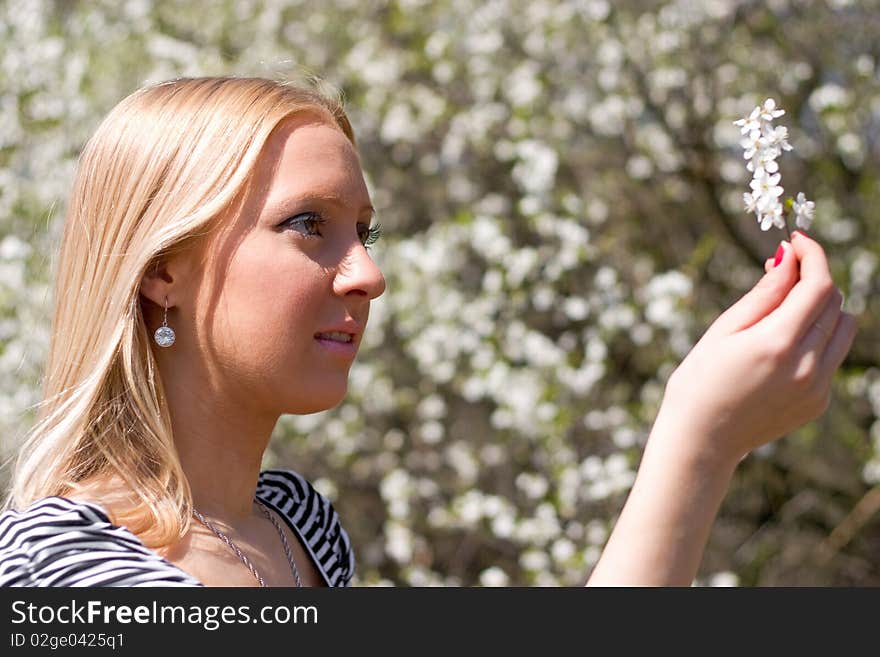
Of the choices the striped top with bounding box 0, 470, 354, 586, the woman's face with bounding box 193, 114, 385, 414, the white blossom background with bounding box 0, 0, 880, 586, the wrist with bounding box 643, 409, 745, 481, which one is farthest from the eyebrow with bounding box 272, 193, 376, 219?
the white blossom background with bounding box 0, 0, 880, 586

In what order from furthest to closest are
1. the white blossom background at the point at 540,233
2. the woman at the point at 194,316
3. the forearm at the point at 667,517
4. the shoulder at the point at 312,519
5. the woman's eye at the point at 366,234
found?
the white blossom background at the point at 540,233 → the shoulder at the point at 312,519 → the woman's eye at the point at 366,234 → the woman at the point at 194,316 → the forearm at the point at 667,517

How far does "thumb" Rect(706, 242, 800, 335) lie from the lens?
111 centimetres

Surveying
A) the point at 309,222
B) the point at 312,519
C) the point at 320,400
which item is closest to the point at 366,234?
the point at 309,222

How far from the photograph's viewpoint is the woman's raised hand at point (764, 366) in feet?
3.49

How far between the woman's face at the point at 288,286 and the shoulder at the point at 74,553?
25cm

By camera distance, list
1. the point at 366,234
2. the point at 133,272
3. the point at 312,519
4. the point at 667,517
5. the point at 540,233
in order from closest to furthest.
Answer: the point at 667,517 < the point at 133,272 < the point at 366,234 < the point at 312,519 < the point at 540,233

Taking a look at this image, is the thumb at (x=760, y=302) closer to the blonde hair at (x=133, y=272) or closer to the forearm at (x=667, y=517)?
the forearm at (x=667, y=517)

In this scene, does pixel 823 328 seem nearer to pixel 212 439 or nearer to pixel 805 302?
pixel 805 302

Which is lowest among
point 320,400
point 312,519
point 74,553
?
point 312,519

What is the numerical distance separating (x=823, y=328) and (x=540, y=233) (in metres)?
2.87

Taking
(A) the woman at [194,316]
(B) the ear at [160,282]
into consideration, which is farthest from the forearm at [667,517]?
(B) the ear at [160,282]

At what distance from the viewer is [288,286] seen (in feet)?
4.23

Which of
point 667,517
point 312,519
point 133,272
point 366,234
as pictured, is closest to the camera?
point 667,517

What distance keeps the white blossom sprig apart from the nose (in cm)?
46
